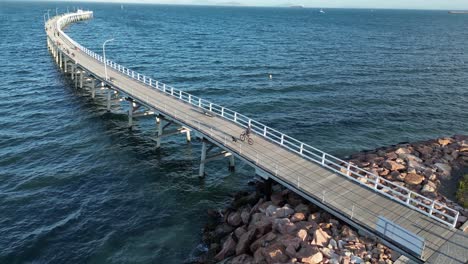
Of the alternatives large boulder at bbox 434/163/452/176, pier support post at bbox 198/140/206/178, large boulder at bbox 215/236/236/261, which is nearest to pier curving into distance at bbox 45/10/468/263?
pier support post at bbox 198/140/206/178

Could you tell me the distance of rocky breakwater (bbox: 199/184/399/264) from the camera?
1709 cm

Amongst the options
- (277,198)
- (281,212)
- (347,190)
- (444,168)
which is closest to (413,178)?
(444,168)

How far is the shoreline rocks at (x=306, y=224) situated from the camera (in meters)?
17.3

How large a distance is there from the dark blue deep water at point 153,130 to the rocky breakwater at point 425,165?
6.90 meters

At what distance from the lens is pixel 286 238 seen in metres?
18.2

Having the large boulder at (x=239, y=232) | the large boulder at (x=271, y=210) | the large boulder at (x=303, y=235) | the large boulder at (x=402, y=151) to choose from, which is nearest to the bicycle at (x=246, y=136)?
the large boulder at (x=271, y=210)

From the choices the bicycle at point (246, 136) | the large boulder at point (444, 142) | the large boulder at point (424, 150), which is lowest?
the large boulder at point (424, 150)

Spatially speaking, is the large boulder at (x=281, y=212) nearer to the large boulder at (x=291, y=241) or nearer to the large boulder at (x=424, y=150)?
the large boulder at (x=291, y=241)

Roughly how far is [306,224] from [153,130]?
25.8m

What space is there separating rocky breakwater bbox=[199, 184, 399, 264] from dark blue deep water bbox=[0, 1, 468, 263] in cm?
279

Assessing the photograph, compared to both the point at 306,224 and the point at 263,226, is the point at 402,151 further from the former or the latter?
the point at 263,226

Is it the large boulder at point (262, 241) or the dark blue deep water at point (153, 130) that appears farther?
the dark blue deep water at point (153, 130)

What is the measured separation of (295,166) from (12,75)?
184ft

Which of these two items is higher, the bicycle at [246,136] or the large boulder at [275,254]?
the bicycle at [246,136]
